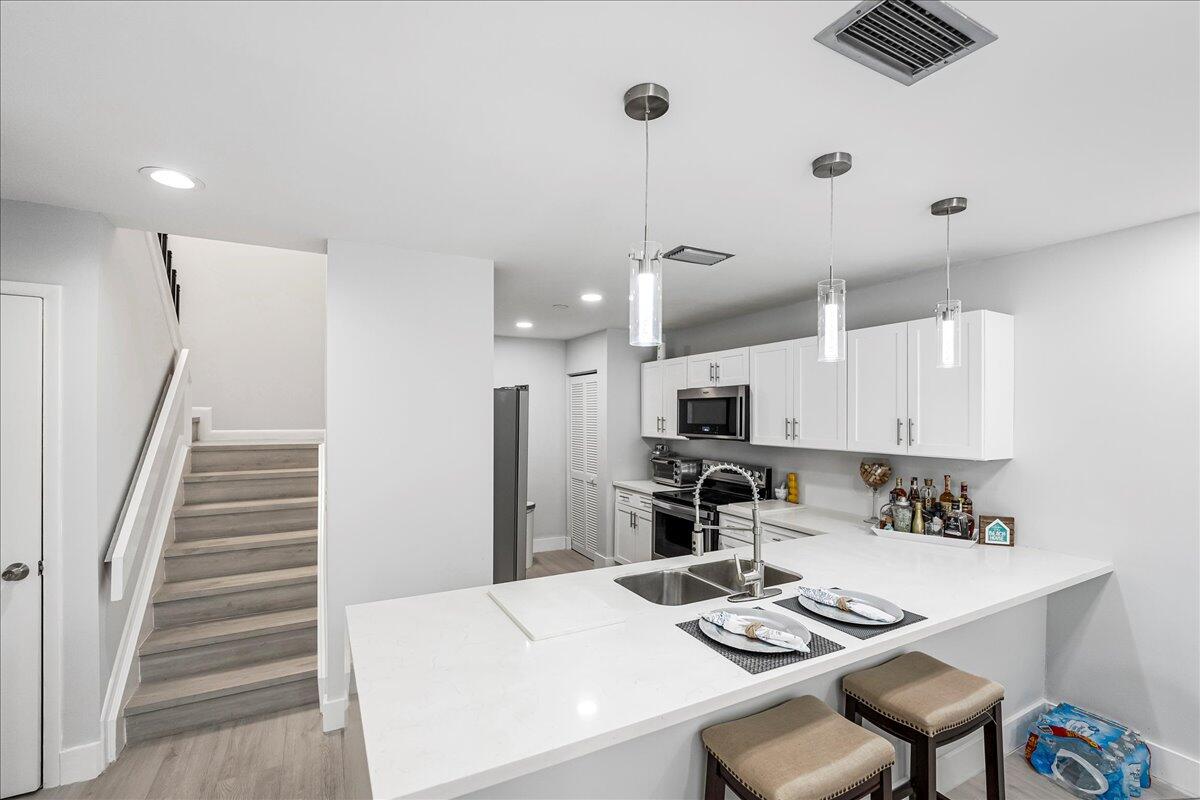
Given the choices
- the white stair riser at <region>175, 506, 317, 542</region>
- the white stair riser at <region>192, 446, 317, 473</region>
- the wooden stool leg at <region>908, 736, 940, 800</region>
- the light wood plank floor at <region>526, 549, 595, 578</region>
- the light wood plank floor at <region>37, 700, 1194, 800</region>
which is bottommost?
the light wood plank floor at <region>526, 549, 595, 578</region>

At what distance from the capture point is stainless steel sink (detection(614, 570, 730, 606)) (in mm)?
2289

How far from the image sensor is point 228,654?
2.99m

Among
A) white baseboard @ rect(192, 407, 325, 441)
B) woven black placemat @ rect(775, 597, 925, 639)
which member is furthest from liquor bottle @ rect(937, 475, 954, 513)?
white baseboard @ rect(192, 407, 325, 441)

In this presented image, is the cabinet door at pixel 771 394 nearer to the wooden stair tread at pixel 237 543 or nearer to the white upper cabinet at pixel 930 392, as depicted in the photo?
the white upper cabinet at pixel 930 392

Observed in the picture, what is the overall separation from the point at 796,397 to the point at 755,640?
243 cm

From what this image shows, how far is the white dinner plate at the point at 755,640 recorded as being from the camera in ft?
5.26

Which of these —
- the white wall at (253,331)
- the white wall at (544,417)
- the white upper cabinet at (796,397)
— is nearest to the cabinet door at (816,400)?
the white upper cabinet at (796,397)

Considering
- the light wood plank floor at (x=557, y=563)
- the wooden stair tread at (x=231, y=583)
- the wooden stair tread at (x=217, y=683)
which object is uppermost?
the wooden stair tread at (x=231, y=583)

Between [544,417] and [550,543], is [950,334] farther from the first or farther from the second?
[550,543]

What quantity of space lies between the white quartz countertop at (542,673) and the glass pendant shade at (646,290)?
89 centimetres

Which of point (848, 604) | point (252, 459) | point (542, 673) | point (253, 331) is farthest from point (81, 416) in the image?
point (848, 604)

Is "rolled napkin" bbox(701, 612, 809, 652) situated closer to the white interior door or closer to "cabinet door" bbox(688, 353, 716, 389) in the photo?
the white interior door

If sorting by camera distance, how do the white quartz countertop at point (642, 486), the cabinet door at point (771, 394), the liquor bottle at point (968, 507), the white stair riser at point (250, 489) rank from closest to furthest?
the liquor bottle at point (968, 507), the white stair riser at point (250, 489), the cabinet door at point (771, 394), the white quartz countertop at point (642, 486)

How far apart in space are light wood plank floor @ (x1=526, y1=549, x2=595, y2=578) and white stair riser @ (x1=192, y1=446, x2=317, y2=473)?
2.18 metres
